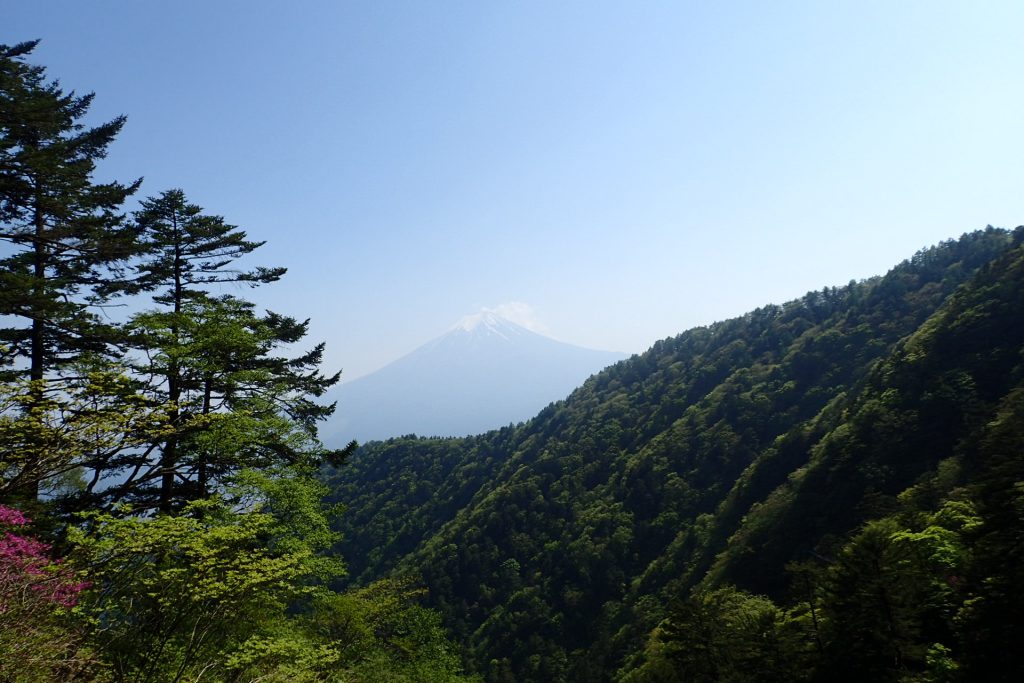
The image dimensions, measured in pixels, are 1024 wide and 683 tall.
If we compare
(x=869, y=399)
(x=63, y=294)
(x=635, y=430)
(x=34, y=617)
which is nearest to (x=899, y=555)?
(x=34, y=617)

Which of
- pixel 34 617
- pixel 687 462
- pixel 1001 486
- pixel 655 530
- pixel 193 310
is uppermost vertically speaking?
pixel 193 310

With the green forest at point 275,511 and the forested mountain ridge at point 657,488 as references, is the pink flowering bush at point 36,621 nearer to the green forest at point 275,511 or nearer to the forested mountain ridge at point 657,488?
the green forest at point 275,511

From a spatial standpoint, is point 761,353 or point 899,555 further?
point 761,353

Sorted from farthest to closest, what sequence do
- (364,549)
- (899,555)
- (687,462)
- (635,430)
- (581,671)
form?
(635,430), (364,549), (687,462), (581,671), (899,555)

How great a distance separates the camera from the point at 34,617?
294 inches

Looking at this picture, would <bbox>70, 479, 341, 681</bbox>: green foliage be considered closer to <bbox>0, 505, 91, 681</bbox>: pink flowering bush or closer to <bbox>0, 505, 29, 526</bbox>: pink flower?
<bbox>0, 505, 91, 681</bbox>: pink flowering bush

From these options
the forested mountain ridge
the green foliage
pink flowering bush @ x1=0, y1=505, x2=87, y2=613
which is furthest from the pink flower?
the forested mountain ridge

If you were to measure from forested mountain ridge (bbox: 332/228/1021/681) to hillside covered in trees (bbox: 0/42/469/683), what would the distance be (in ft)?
176

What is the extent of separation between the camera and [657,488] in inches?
3730

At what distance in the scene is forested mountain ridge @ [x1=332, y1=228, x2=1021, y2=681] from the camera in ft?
195

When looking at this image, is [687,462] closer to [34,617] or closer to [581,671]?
[581,671]

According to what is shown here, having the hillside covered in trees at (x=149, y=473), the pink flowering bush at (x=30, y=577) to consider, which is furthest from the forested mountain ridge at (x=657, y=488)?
the pink flowering bush at (x=30, y=577)

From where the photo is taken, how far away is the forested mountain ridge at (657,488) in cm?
5950

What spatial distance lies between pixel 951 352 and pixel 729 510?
120 ft
